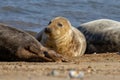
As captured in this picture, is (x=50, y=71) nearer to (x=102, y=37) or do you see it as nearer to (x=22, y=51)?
(x=22, y=51)

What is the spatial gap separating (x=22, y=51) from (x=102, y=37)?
2825 mm

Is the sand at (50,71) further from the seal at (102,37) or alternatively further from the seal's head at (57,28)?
the seal at (102,37)

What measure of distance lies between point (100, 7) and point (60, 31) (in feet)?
29.9

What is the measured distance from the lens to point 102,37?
9867 millimetres

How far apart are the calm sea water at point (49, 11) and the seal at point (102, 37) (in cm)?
294

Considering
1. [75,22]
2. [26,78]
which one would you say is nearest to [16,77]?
[26,78]

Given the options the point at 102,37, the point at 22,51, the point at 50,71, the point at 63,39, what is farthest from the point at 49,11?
the point at 50,71

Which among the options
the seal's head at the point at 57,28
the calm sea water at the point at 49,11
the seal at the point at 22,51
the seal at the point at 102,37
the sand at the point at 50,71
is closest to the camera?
the sand at the point at 50,71

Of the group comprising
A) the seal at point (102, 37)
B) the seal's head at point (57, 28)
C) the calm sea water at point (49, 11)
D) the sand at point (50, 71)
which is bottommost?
the calm sea water at point (49, 11)

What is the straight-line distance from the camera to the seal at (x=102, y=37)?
9750 mm

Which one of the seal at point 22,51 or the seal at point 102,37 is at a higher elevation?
the seal at point 22,51

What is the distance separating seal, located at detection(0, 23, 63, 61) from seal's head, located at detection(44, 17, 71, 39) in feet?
3.49

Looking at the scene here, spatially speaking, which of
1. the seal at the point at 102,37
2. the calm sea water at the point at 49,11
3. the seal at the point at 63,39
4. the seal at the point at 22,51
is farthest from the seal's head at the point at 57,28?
the calm sea water at the point at 49,11

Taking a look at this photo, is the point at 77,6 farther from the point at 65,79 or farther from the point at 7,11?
the point at 65,79
